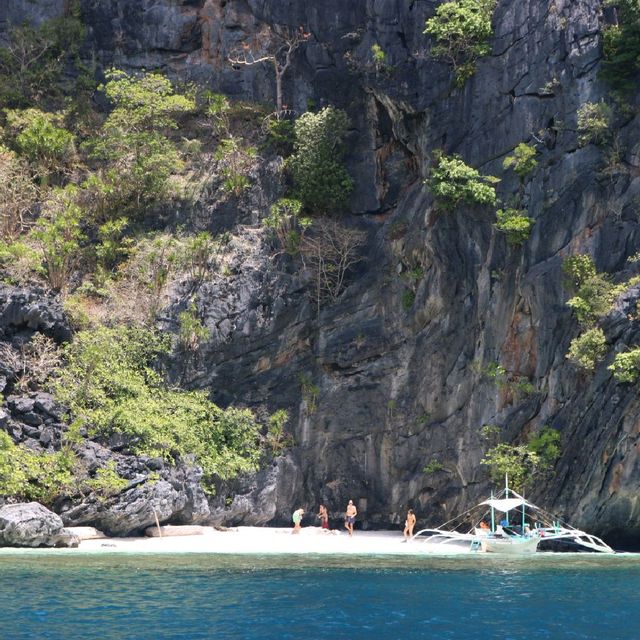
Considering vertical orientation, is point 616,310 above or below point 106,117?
below

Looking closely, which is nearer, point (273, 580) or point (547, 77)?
point (273, 580)

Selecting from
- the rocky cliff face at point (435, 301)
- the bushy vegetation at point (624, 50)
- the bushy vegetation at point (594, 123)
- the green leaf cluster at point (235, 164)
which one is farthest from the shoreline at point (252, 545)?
the bushy vegetation at point (624, 50)

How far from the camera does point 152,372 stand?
32.4m

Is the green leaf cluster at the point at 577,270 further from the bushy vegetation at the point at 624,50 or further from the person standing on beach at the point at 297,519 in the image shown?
the person standing on beach at the point at 297,519

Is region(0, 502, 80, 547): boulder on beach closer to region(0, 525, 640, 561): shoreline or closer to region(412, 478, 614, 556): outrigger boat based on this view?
region(0, 525, 640, 561): shoreline

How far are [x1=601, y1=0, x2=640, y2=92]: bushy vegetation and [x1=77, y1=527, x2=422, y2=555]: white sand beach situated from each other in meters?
Result: 15.4

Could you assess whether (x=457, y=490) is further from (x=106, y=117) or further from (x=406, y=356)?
(x=106, y=117)

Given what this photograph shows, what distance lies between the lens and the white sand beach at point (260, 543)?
26375 mm

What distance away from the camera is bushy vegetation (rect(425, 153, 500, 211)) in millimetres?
31359

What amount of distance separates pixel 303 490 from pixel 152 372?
647 centimetres

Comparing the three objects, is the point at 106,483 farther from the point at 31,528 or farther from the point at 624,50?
the point at 624,50

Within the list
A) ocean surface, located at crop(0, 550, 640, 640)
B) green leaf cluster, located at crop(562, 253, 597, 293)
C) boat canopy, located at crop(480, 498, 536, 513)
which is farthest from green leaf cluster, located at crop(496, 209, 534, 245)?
ocean surface, located at crop(0, 550, 640, 640)

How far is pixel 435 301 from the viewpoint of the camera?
33156mm

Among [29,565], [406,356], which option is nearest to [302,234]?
[406,356]
